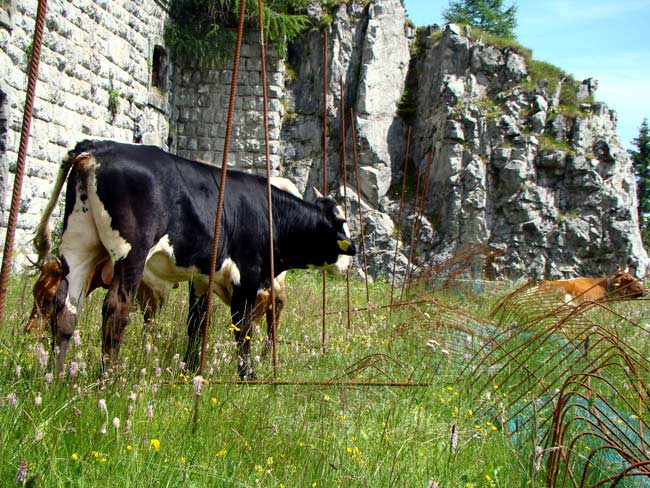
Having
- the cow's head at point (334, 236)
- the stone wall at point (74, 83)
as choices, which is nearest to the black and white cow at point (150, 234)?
the cow's head at point (334, 236)

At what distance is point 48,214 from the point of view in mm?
4441

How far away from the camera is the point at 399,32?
671 inches

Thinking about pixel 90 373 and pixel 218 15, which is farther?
pixel 218 15

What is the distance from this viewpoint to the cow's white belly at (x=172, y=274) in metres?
4.62

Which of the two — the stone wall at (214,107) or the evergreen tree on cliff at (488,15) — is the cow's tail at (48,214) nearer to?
the stone wall at (214,107)

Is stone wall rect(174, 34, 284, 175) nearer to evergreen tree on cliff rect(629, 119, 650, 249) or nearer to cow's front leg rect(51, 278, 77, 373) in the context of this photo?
cow's front leg rect(51, 278, 77, 373)

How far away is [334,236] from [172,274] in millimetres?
2086

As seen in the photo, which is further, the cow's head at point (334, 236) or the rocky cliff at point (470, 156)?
the rocky cliff at point (470, 156)

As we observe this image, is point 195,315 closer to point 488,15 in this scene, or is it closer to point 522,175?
point 522,175

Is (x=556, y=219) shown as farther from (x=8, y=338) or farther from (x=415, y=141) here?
(x=8, y=338)

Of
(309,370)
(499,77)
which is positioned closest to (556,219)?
(499,77)

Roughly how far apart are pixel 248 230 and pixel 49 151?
575cm

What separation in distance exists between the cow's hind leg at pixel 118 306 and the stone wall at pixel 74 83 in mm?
3655

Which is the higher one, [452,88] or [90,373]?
[452,88]
